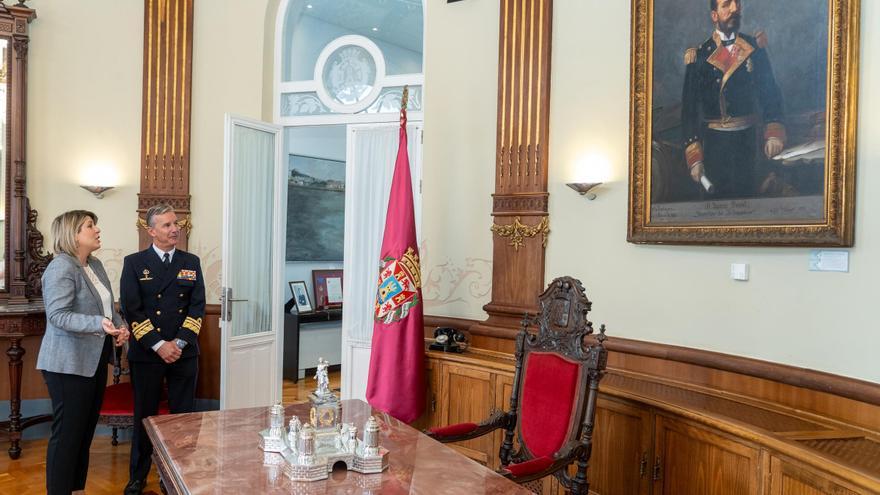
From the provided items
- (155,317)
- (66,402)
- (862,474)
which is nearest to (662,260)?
(862,474)

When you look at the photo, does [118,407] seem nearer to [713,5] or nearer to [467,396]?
[467,396]

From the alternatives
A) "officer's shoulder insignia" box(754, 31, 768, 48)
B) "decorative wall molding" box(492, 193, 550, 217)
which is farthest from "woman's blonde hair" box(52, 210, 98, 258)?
"officer's shoulder insignia" box(754, 31, 768, 48)

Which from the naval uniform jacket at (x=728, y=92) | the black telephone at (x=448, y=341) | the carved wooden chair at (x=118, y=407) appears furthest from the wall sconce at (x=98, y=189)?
the naval uniform jacket at (x=728, y=92)

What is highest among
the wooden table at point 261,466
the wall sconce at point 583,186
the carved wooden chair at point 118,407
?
the wall sconce at point 583,186

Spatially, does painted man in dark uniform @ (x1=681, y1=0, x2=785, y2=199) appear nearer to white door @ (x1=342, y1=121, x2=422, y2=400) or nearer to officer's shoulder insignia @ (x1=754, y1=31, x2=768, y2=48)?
officer's shoulder insignia @ (x1=754, y1=31, x2=768, y2=48)

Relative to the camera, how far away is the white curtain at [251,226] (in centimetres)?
466

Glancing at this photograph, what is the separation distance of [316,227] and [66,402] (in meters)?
4.35

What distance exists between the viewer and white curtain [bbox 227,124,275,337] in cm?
466

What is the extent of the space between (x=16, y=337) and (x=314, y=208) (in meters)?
3.48

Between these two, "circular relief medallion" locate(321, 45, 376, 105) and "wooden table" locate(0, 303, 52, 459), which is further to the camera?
"circular relief medallion" locate(321, 45, 376, 105)

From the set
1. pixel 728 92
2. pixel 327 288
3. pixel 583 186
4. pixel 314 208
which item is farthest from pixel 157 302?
pixel 314 208

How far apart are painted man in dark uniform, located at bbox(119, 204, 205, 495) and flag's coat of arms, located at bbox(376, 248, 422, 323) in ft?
3.44

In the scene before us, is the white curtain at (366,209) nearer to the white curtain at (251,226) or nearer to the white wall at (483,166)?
the white wall at (483,166)

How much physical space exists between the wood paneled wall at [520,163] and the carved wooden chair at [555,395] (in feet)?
3.68
